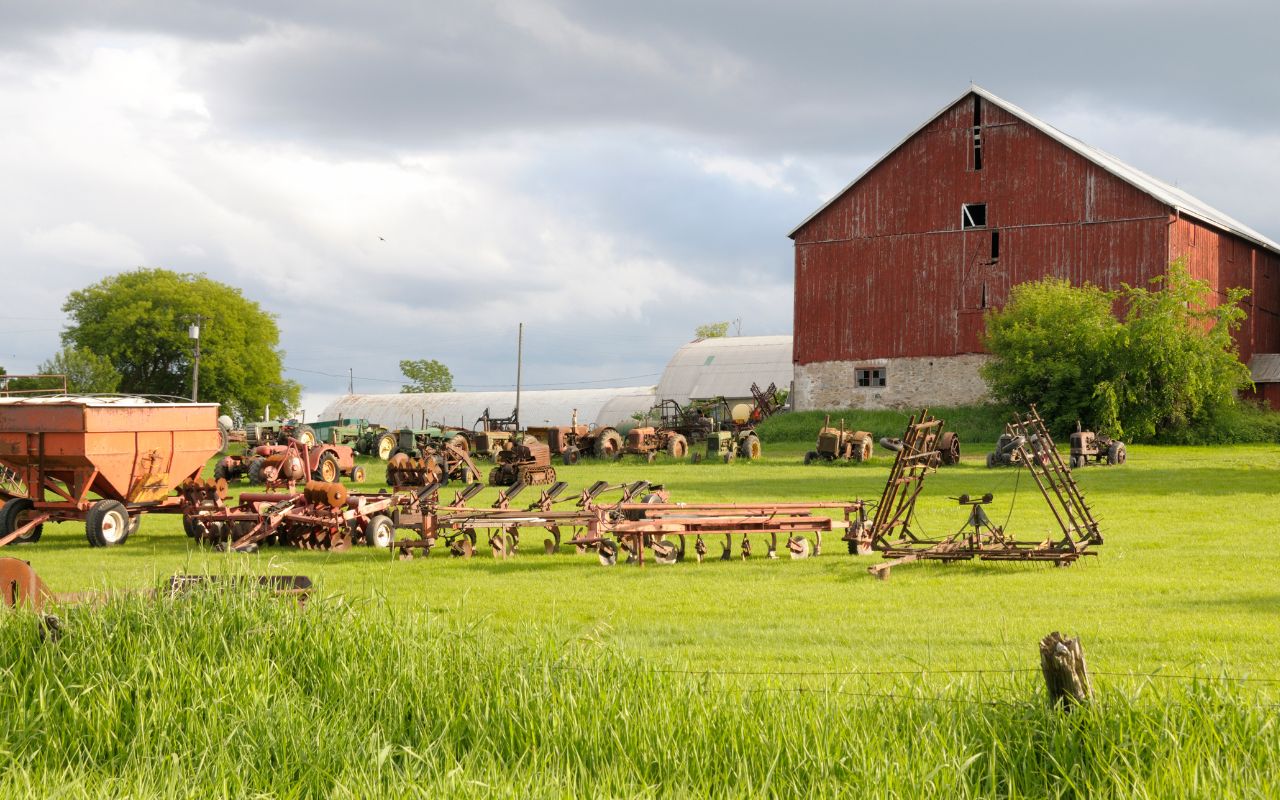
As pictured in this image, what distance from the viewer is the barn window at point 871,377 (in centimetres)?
4547

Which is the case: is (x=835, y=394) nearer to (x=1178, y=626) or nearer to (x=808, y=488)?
(x=808, y=488)

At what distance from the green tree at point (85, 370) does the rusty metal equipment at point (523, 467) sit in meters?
42.0

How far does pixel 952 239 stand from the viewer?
4406 centimetres

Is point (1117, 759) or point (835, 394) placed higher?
point (835, 394)

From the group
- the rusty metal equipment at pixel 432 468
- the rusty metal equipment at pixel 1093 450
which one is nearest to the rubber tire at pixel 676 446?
the rusty metal equipment at pixel 432 468

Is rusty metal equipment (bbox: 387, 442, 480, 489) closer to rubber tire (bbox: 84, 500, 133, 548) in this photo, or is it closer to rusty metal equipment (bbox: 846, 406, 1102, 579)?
rubber tire (bbox: 84, 500, 133, 548)

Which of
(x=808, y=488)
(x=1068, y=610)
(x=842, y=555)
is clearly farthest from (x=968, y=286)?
(x=1068, y=610)

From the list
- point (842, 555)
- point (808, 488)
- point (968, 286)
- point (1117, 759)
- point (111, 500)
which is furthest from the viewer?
point (968, 286)

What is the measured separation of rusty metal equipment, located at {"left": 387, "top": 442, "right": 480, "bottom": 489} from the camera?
27359 millimetres

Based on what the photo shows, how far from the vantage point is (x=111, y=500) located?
1816 centimetres

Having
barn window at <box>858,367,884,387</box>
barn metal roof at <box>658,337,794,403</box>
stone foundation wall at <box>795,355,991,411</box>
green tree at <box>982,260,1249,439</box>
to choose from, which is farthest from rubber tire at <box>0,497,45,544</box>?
barn metal roof at <box>658,337,794,403</box>

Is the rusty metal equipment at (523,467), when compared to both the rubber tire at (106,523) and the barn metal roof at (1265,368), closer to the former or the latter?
the rubber tire at (106,523)

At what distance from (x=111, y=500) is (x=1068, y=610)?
43.5 feet

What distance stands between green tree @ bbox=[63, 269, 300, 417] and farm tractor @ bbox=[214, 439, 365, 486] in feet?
151
